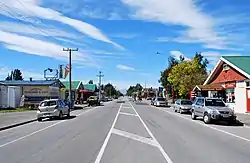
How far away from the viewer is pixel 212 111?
80.6 feet

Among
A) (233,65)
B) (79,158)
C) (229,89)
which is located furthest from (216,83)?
(79,158)

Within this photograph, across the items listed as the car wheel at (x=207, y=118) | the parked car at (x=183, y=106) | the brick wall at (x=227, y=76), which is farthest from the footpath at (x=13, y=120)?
the brick wall at (x=227, y=76)

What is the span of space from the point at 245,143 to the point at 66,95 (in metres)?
60.0

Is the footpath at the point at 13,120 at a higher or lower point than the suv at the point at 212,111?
lower

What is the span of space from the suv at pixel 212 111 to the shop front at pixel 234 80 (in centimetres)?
963

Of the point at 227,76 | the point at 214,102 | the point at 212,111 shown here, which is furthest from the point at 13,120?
the point at 227,76

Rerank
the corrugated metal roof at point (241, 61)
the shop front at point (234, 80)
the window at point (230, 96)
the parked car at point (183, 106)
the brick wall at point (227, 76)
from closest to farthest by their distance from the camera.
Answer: the shop front at point (234, 80) → the corrugated metal roof at point (241, 61) → the brick wall at point (227, 76) → the parked car at point (183, 106) → the window at point (230, 96)

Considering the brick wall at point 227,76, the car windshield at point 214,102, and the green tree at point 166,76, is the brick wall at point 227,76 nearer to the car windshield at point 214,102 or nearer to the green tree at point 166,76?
the car windshield at point 214,102

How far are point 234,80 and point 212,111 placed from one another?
49.7ft

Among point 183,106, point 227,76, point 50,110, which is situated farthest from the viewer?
point 227,76

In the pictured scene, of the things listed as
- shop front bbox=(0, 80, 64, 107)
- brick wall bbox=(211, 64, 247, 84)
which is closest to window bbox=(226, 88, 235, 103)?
brick wall bbox=(211, 64, 247, 84)

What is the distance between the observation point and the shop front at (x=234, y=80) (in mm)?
36000

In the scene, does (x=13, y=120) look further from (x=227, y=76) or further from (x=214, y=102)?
(x=227, y=76)

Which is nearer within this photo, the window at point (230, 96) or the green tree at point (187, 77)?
the window at point (230, 96)
